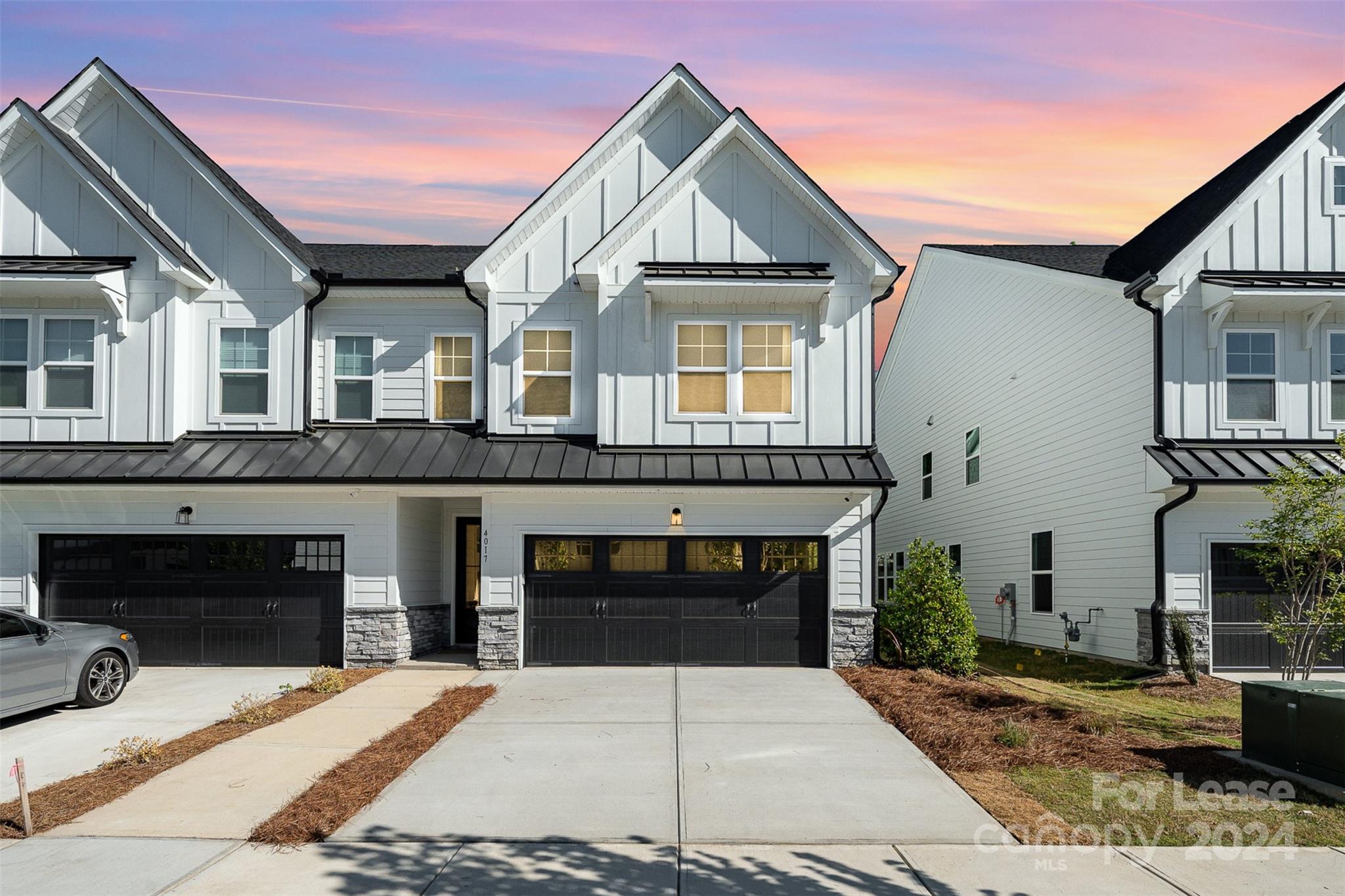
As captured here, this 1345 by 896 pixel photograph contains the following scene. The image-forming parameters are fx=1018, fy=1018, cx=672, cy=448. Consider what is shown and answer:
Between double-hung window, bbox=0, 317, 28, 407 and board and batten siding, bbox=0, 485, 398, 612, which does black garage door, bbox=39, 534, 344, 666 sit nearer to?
board and batten siding, bbox=0, 485, 398, 612

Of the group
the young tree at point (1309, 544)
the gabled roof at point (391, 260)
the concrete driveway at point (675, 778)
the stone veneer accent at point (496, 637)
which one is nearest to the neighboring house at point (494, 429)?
the stone veneer accent at point (496, 637)

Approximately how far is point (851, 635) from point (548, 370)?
20.7 feet

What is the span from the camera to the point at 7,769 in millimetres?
9461

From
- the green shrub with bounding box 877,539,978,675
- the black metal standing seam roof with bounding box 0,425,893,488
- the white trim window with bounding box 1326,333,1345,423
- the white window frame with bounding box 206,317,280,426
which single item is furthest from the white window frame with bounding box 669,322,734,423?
the white trim window with bounding box 1326,333,1345,423

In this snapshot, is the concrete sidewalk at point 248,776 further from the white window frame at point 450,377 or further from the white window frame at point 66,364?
the white window frame at point 66,364

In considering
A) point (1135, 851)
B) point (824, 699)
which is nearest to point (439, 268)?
point (824, 699)

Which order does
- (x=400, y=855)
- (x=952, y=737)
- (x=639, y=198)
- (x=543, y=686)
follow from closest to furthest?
(x=400, y=855), (x=952, y=737), (x=543, y=686), (x=639, y=198)

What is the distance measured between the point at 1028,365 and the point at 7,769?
17.8 meters

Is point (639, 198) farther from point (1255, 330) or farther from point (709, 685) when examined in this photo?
point (1255, 330)

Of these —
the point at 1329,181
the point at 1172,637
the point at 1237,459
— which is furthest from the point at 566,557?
the point at 1329,181

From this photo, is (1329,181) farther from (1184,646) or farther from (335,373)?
(335,373)

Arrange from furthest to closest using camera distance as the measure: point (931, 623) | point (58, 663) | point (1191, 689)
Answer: point (931, 623) → point (1191, 689) → point (58, 663)

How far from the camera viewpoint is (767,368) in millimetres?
16062

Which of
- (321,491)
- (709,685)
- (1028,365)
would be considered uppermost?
(1028,365)
